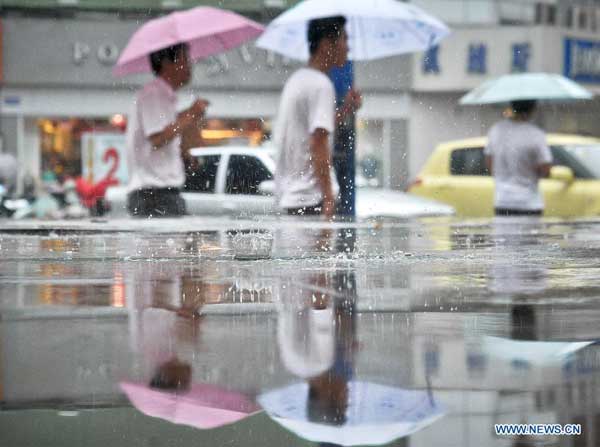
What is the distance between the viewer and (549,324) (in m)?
3.52

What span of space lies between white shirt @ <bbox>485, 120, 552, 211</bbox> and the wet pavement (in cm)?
340

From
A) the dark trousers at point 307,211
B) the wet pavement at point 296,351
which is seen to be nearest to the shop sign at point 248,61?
the dark trousers at point 307,211

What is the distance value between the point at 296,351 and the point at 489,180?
8.89 meters

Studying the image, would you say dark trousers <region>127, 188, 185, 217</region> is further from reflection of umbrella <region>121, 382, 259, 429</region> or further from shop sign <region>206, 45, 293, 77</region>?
shop sign <region>206, 45, 293, 77</region>

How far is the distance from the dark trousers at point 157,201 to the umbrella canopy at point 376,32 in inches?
99.3

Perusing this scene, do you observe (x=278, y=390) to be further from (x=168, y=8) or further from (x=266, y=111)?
(x=266, y=111)

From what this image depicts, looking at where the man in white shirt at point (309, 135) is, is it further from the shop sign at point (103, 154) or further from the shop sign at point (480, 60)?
the shop sign at point (480, 60)

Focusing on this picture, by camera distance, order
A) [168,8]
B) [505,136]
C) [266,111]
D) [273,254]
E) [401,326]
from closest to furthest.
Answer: [401,326] < [273,254] < [505,136] < [168,8] < [266,111]

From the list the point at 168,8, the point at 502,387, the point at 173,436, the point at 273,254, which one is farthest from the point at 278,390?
the point at 168,8

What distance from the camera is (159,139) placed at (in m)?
7.11

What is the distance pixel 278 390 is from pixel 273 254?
3.04 m

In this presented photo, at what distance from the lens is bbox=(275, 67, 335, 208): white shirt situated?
6.77m

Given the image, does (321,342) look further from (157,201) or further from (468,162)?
(468,162)

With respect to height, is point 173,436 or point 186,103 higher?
point 186,103
